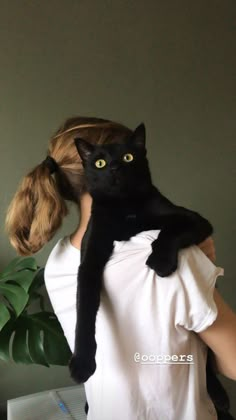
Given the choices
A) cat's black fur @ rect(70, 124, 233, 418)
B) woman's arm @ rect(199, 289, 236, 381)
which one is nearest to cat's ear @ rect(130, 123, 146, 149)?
cat's black fur @ rect(70, 124, 233, 418)

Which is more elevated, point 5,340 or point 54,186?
point 54,186

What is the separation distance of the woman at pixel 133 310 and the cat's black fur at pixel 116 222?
0.03 m

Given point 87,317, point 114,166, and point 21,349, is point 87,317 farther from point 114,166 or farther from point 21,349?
point 21,349

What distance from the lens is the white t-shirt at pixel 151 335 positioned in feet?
2.04

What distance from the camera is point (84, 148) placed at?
70 centimetres

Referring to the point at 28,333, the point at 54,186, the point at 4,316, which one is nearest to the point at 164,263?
the point at 54,186

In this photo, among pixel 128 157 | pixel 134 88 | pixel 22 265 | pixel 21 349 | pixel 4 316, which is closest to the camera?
pixel 128 157

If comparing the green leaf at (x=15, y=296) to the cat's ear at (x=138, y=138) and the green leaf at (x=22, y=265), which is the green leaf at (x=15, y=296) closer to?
the green leaf at (x=22, y=265)

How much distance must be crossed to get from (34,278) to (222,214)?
81 cm

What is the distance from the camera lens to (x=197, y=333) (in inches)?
26.7

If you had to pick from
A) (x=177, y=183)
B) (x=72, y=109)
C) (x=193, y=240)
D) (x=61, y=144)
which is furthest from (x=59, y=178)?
(x=177, y=183)

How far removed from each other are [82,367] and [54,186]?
0.34m

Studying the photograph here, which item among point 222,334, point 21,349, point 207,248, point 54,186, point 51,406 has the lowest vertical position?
point 51,406

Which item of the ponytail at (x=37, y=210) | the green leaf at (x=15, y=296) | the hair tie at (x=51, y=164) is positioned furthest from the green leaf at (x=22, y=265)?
the hair tie at (x=51, y=164)
